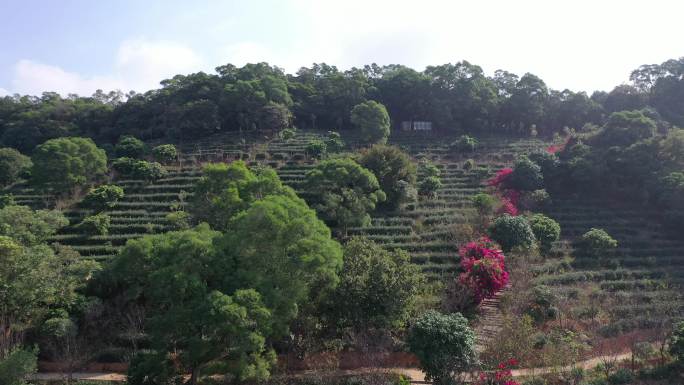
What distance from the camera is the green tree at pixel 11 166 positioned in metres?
29.5

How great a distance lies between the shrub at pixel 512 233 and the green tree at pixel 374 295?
7.39 m

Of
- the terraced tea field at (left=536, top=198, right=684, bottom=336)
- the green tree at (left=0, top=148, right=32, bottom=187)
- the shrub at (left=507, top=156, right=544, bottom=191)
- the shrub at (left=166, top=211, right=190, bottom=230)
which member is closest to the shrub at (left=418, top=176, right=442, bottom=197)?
the shrub at (left=507, top=156, right=544, bottom=191)

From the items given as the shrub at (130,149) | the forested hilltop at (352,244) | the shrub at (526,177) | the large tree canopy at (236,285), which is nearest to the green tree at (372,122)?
the forested hilltop at (352,244)

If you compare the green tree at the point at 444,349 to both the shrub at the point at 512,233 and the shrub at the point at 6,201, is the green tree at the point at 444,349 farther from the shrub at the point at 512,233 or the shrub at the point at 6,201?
the shrub at the point at 6,201

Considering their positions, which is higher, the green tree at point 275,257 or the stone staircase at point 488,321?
the green tree at point 275,257

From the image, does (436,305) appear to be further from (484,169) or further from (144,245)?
(484,169)

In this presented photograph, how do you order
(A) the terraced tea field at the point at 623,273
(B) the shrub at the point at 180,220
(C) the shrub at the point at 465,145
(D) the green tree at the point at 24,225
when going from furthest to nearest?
1. (C) the shrub at the point at 465,145
2. (B) the shrub at the point at 180,220
3. (D) the green tree at the point at 24,225
4. (A) the terraced tea field at the point at 623,273

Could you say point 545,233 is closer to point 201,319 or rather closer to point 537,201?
point 537,201

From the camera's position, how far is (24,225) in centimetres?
1961

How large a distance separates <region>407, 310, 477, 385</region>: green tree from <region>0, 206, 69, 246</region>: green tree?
17085 millimetres

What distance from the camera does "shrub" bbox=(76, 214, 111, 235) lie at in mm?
23766

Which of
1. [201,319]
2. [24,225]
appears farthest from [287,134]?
[201,319]

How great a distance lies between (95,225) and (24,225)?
421 centimetres

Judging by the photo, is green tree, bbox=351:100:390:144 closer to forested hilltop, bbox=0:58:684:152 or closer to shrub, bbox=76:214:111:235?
forested hilltop, bbox=0:58:684:152
